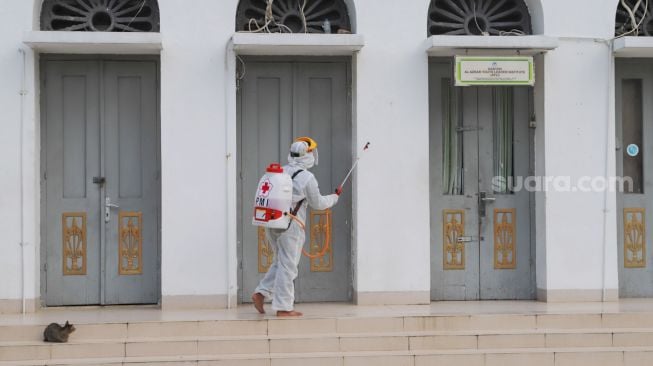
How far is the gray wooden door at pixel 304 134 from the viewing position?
1217 centimetres

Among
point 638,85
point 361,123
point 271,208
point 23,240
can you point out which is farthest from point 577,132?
point 23,240

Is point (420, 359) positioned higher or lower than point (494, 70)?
lower

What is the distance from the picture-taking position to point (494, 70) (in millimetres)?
11914

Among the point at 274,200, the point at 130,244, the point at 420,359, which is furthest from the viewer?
the point at 130,244

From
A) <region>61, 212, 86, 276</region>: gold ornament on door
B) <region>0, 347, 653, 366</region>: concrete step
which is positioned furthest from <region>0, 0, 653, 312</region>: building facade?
<region>0, 347, 653, 366</region>: concrete step

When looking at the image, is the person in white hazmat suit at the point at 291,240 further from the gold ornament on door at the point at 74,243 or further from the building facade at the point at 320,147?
the gold ornament on door at the point at 74,243

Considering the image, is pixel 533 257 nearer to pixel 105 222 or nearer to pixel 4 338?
pixel 105 222

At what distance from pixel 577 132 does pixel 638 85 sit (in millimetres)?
1265

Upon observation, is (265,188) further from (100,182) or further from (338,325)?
(100,182)

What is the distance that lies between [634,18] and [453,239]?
3315 millimetres

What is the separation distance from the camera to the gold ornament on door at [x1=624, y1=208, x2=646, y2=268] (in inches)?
500

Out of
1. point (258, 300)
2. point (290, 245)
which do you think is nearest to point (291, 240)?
point (290, 245)

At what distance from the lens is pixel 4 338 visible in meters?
10.2

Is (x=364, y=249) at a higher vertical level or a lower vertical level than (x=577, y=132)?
lower
